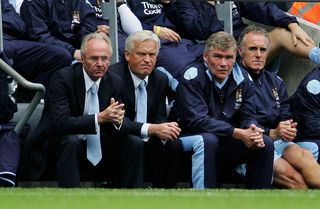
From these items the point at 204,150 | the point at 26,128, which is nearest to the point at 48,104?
the point at 26,128

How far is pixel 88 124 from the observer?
10.1 m

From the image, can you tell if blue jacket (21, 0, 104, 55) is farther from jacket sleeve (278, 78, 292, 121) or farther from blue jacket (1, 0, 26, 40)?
jacket sleeve (278, 78, 292, 121)

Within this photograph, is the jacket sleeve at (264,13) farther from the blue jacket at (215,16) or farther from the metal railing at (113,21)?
the metal railing at (113,21)

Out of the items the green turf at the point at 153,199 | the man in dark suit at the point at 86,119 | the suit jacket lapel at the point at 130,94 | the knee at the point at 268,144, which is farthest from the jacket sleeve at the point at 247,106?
the green turf at the point at 153,199

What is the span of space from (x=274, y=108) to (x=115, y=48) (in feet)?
5.50

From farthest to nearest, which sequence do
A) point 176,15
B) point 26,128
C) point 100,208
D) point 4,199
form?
point 176,15, point 26,128, point 4,199, point 100,208

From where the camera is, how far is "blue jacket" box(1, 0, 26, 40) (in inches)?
434

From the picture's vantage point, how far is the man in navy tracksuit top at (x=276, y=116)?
11164mm

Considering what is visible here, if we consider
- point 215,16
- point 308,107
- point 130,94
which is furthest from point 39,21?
point 308,107

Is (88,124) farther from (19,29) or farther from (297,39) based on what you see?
(297,39)

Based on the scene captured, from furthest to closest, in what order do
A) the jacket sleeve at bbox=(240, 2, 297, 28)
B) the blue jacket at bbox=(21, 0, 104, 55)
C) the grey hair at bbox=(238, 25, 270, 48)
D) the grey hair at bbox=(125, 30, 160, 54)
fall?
the jacket sleeve at bbox=(240, 2, 297, 28)
the grey hair at bbox=(238, 25, 270, 48)
the blue jacket at bbox=(21, 0, 104, 55)
the grey hair at bbox=(125, 30, 160, 54)

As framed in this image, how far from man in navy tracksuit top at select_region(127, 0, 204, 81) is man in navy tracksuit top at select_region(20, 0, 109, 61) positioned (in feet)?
1.45

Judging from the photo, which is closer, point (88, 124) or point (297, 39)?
point (88, 124)

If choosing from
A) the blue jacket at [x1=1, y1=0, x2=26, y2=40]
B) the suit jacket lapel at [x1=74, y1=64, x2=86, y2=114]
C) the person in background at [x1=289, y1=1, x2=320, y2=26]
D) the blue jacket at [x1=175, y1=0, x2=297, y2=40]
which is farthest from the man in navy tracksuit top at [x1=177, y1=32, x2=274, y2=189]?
the person in background at [x1=289, y1=1, x2=320, y2=26]
